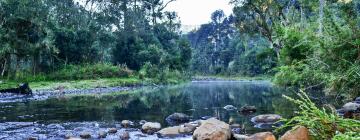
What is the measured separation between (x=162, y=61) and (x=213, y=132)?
49.3 m

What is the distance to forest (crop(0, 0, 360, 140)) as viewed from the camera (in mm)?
13211

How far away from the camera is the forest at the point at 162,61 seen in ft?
43.3

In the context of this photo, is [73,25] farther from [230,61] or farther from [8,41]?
[230,61]

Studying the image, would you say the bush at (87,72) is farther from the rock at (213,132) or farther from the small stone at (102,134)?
the rock at (213,132)

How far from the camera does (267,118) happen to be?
49.3 ft

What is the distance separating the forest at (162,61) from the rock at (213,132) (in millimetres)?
82

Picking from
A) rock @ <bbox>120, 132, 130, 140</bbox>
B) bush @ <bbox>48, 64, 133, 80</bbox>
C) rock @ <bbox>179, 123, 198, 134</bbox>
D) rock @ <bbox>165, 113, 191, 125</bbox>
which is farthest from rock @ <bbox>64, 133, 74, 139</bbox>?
bush @ <bbox>48, 64, 133, 80</bbox>

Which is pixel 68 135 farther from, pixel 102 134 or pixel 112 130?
pixel 112 130

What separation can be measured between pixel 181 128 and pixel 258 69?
88201mm

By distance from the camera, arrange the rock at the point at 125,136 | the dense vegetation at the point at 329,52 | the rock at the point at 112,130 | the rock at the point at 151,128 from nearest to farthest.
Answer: the dense vegetation at the point at 329,52, the rock at the point at 125,136, the rock at the point at 112,130, the rock at the point at 151,128

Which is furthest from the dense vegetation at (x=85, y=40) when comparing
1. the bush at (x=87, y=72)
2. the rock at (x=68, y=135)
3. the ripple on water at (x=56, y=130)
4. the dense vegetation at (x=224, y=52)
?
the rock at (x=68, y=135)

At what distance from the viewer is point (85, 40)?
50406mm

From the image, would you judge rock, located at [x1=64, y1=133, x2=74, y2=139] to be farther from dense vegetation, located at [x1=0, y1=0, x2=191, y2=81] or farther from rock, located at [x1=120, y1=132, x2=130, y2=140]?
dense vegetation, located at [x1=0, y1=0, x2=191, y2=81]

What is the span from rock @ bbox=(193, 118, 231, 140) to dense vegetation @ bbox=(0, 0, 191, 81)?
32.7 m
